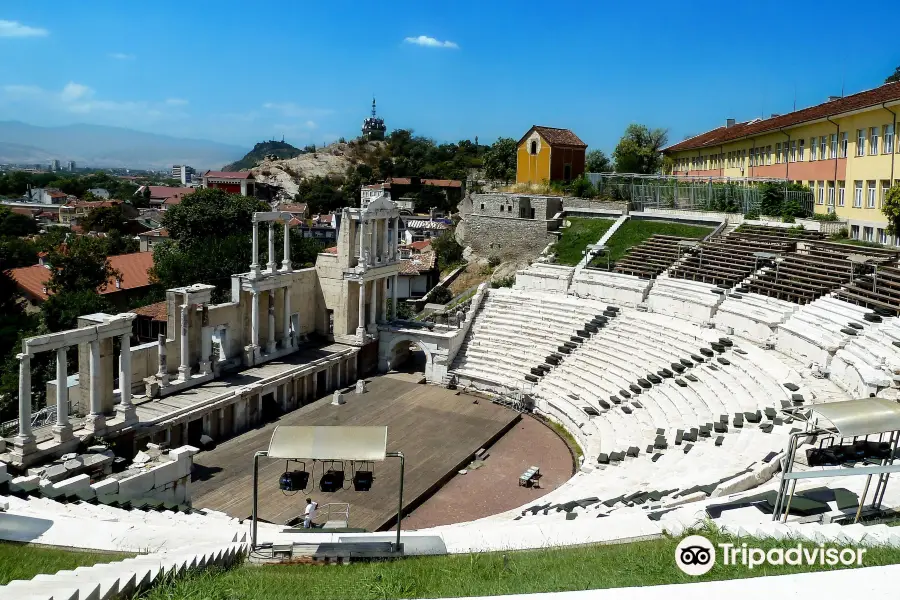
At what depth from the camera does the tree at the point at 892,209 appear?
A: 2764 centimetres

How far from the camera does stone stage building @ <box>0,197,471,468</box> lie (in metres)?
20.2

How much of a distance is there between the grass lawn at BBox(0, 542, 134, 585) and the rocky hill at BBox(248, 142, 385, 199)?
10281 centimetres

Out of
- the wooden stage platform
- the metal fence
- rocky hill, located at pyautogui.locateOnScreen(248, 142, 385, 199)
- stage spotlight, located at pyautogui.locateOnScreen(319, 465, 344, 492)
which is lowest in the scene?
the wooden stage platform

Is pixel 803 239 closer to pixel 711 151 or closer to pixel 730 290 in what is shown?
pixel 730 290

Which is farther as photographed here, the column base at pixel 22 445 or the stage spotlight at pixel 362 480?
the column base at pixel 22 445

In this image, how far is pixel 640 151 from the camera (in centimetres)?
5934

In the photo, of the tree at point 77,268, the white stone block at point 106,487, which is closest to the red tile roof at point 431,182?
the tree at point 77,268

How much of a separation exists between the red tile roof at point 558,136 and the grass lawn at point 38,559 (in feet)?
141

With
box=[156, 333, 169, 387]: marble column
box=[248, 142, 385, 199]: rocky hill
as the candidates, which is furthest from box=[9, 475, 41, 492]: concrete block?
box=[248, 142, 385, 199]: rocky hill

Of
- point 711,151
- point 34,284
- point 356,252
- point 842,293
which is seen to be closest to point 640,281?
point 842,293

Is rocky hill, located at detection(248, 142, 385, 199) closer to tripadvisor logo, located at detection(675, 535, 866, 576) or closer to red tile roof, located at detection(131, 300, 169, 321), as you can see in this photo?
red tile roof, located at detection(131, 300, 169, 321)

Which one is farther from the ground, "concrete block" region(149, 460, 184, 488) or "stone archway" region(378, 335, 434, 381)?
"stone archway" region(378, 335, 434, 381)

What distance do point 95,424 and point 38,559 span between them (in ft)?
32.5

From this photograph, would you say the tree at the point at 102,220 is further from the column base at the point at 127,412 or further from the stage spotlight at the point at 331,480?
the stage spotlight at the point at 331,480
